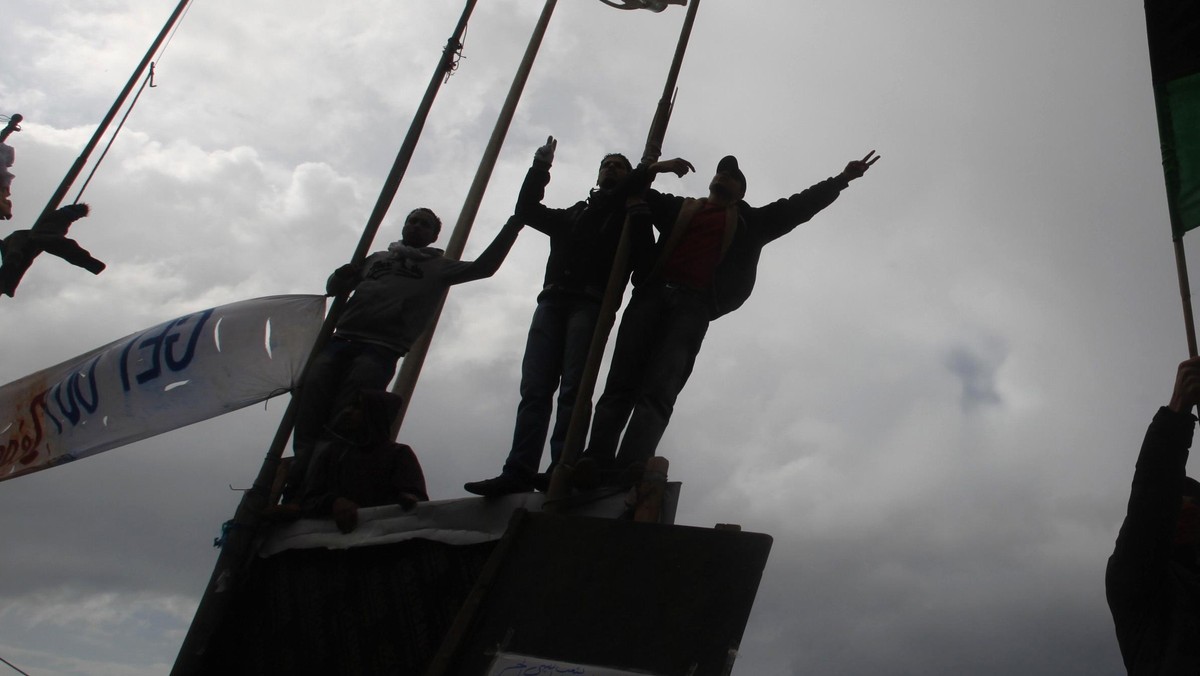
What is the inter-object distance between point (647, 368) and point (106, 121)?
6191 millimetres

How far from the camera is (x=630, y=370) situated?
4.32 meters

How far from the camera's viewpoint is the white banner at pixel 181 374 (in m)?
5.05

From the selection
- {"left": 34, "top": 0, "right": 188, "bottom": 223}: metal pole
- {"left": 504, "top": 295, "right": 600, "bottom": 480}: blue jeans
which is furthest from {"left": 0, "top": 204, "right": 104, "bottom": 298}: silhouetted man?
{"left": 504, "top": 295, "right": 600, "bottom": 480}: blue jeans

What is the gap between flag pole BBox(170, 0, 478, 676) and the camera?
3961 millimetres

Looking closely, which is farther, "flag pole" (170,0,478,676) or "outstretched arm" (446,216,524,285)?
"outstretched arm" (446,216,524,285)

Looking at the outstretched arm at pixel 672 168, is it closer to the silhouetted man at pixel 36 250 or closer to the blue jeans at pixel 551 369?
the blue jeans at pixel 551 369

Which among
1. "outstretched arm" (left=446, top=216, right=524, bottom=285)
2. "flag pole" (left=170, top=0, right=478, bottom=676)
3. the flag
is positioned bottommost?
"flag pole" (left=170, top=0, right=478, bottom=676)

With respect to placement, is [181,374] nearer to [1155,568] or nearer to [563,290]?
[563,290]

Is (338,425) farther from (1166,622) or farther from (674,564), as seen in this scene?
(1166,622)

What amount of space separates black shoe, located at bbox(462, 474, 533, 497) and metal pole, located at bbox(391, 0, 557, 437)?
1524 millimetres

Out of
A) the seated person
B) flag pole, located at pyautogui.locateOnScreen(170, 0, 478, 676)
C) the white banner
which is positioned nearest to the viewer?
flag pole, located at pyautogui.locateOnScreen(170, 0, 478, 676)

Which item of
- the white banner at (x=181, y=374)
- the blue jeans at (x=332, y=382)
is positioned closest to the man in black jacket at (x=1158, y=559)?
the blue jeans at (x=332, y=382)

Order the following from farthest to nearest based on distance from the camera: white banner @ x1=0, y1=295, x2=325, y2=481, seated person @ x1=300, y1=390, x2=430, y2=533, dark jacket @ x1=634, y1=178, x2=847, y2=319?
white banner @ x1=0, y1=295, x2=325, y2=481
dark jacket @ x1=634, y1=178, x2=847, y2=319
seated person @ x1=300, y1=390, x2=430, y2=533

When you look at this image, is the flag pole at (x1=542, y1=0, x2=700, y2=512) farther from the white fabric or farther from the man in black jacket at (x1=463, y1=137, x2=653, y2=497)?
the man in black jacket at (x1=463, y1=137, x2=653, y2=497)
